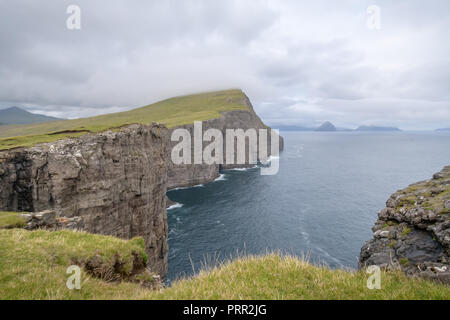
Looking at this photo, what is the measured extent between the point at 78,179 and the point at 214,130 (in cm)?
11758

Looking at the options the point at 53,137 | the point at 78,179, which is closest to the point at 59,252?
the point at 78,179

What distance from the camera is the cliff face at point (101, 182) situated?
3170 centimetres

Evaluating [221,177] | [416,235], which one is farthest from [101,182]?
[221,177]

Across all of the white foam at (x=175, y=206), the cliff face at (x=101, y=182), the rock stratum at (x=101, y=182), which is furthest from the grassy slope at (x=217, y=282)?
the white foam at (x=175, y=206)

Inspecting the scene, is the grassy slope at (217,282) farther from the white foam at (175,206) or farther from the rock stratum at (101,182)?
the white foam at (175,206)

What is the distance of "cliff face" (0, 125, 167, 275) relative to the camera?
31703 millimetres

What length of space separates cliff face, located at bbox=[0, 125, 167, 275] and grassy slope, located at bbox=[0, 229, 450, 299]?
70.8 feet

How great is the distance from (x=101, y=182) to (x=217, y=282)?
3512 cm

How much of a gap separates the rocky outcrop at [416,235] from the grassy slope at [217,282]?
2.80 m

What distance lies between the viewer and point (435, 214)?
43.6 ft
